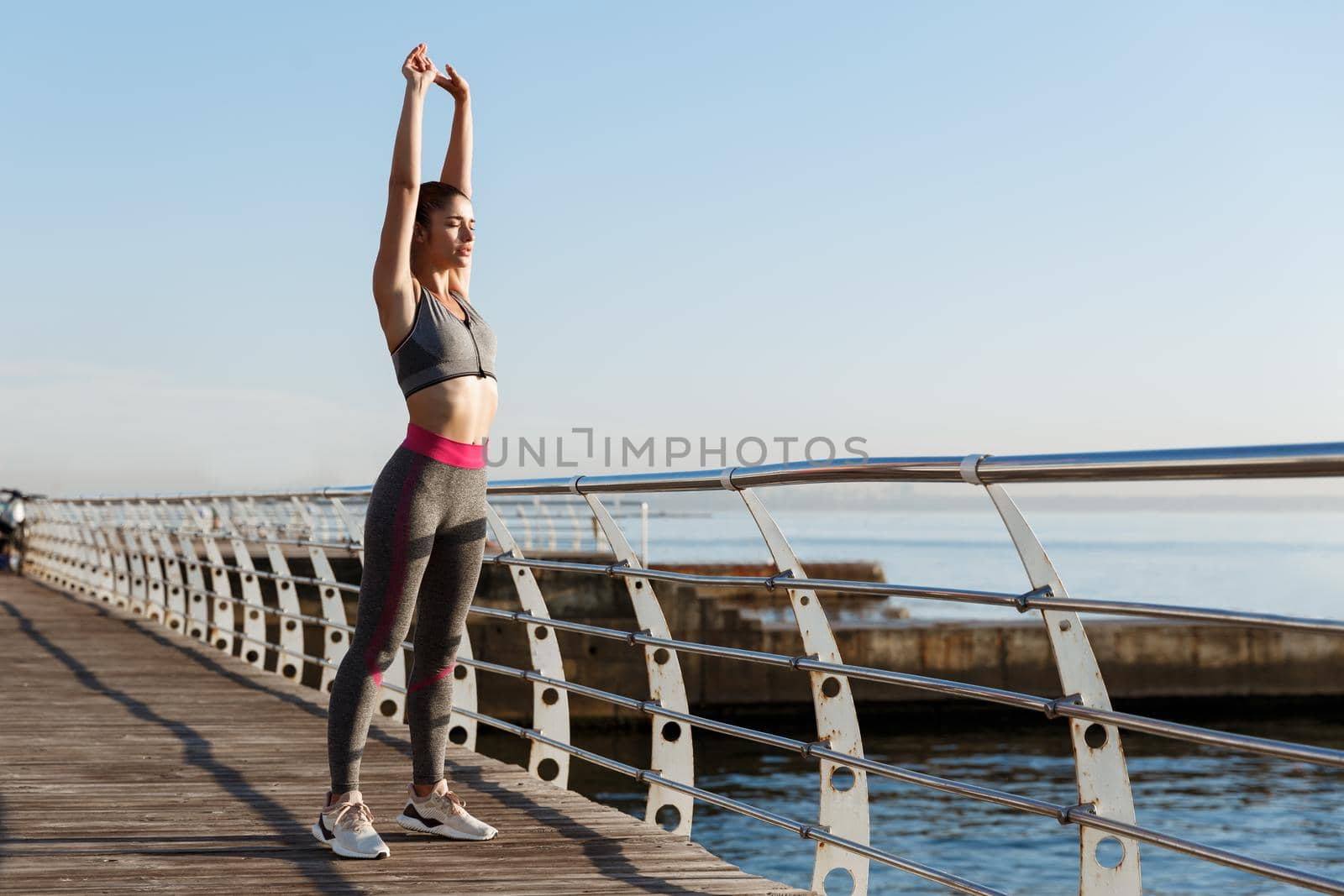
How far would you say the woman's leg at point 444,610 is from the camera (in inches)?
132

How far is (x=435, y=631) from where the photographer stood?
3523 mm

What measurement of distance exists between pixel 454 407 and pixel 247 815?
1558 mm

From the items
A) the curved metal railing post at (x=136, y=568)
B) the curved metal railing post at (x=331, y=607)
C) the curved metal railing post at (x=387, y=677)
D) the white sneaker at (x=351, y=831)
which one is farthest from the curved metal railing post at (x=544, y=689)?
the curved metal railing post at (x=136, y=568)

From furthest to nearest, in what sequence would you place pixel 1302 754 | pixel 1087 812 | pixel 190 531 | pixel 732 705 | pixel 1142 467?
1. pixel 732 705
2. pixel 190 531
3. pixel 1087 812
4. pixel 1142 467
5. pixel 1302 754

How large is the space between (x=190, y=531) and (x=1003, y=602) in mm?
8968

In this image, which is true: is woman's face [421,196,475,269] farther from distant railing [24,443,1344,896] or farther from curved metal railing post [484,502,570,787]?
curved metal railing post [484,502,570,787]

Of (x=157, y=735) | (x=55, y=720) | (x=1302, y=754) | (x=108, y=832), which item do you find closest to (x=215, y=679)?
(x=55, y=720)

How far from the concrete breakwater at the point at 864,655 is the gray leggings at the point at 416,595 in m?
14.6

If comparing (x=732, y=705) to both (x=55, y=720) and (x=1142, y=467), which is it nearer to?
(x=55, y=720)

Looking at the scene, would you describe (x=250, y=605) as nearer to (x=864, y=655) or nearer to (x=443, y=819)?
(x=443, y=819)

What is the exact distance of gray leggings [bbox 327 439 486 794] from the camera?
3.25 meters

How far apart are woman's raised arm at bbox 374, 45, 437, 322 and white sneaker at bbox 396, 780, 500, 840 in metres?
1.30

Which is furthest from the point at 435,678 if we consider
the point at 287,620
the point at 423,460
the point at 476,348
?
the point at 287,620

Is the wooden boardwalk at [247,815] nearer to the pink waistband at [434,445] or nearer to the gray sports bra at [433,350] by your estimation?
the pink waistband at [434,445]
